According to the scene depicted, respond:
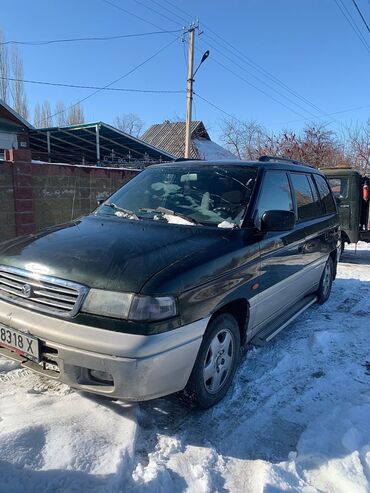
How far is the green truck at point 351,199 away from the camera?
31.9 feet

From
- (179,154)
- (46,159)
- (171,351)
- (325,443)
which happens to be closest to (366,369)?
(325,443)

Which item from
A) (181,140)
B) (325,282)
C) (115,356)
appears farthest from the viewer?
(181,140)

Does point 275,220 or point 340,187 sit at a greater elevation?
point 340,187

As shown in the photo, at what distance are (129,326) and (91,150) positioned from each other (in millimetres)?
22478

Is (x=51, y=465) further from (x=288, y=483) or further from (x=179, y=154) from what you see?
(x=179, y=154)

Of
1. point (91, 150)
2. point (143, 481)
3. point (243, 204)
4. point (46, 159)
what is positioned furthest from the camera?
point (91, 150)

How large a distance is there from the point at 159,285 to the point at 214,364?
0.91 m

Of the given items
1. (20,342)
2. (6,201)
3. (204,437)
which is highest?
(6,201)

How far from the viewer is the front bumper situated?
7.90ft

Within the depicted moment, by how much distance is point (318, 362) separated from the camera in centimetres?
388

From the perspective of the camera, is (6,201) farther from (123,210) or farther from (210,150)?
(210,150)

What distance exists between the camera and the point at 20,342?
271 cm

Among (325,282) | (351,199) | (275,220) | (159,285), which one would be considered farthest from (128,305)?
(351,199)

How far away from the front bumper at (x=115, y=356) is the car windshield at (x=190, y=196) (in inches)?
45.6
